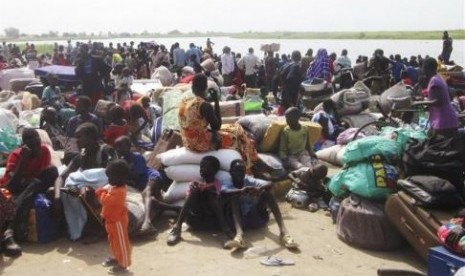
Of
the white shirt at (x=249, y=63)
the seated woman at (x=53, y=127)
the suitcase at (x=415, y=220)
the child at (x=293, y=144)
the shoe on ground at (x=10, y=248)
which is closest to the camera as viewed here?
the suitcase at (x=415, y=220)

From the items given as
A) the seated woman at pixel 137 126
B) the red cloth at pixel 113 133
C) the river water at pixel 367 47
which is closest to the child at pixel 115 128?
the red cloth at pixel 113 133

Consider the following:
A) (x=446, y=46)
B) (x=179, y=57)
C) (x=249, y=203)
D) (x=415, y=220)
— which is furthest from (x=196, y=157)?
(x=446, y=46)

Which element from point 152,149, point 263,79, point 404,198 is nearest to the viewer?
point 404,198

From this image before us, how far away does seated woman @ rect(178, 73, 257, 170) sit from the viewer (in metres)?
5.81

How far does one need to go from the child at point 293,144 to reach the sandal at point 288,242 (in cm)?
192

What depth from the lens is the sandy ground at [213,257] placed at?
4.75 m

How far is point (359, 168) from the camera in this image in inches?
220

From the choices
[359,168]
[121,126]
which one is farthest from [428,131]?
[121,126]

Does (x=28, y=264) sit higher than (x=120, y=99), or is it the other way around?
(x=120, y=99)

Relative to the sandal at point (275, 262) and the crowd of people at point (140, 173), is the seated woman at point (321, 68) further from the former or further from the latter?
the sandal at point (275, 262)

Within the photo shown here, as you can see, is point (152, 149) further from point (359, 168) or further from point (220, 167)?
point (359, 168)

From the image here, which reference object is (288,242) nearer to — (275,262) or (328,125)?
(275,262)

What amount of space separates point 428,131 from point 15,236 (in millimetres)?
4489

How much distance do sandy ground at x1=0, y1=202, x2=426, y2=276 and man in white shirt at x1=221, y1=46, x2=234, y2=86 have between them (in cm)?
1066
